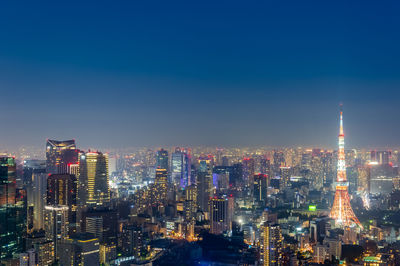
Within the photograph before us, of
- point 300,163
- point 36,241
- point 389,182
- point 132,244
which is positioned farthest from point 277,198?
point 36,241

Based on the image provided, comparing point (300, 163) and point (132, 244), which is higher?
point (300, 163)

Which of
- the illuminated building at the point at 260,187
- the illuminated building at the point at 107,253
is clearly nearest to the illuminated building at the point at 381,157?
the illuminated building at the point at 260,187

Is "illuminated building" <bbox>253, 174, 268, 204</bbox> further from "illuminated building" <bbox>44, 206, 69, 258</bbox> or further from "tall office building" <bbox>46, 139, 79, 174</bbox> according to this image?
"illuminated building" <bbox>44, 206, 69, 258</bbox>

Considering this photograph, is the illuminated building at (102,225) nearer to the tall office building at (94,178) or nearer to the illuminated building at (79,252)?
Answer: the illuminated building at (79,252)

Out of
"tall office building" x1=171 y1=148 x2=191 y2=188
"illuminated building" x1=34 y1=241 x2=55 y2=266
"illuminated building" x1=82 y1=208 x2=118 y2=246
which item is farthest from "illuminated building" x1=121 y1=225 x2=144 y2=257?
"tall office building" x1=171 y1=148 x2=191 y2=188

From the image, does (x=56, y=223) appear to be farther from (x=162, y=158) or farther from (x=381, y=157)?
(x=381, y=157)

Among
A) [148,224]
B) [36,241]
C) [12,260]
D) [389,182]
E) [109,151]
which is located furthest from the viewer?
[389,182]

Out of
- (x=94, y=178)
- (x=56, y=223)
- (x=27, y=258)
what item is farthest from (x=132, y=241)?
(x=94, y=178)

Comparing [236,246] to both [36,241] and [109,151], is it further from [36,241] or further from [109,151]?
[109,151]
